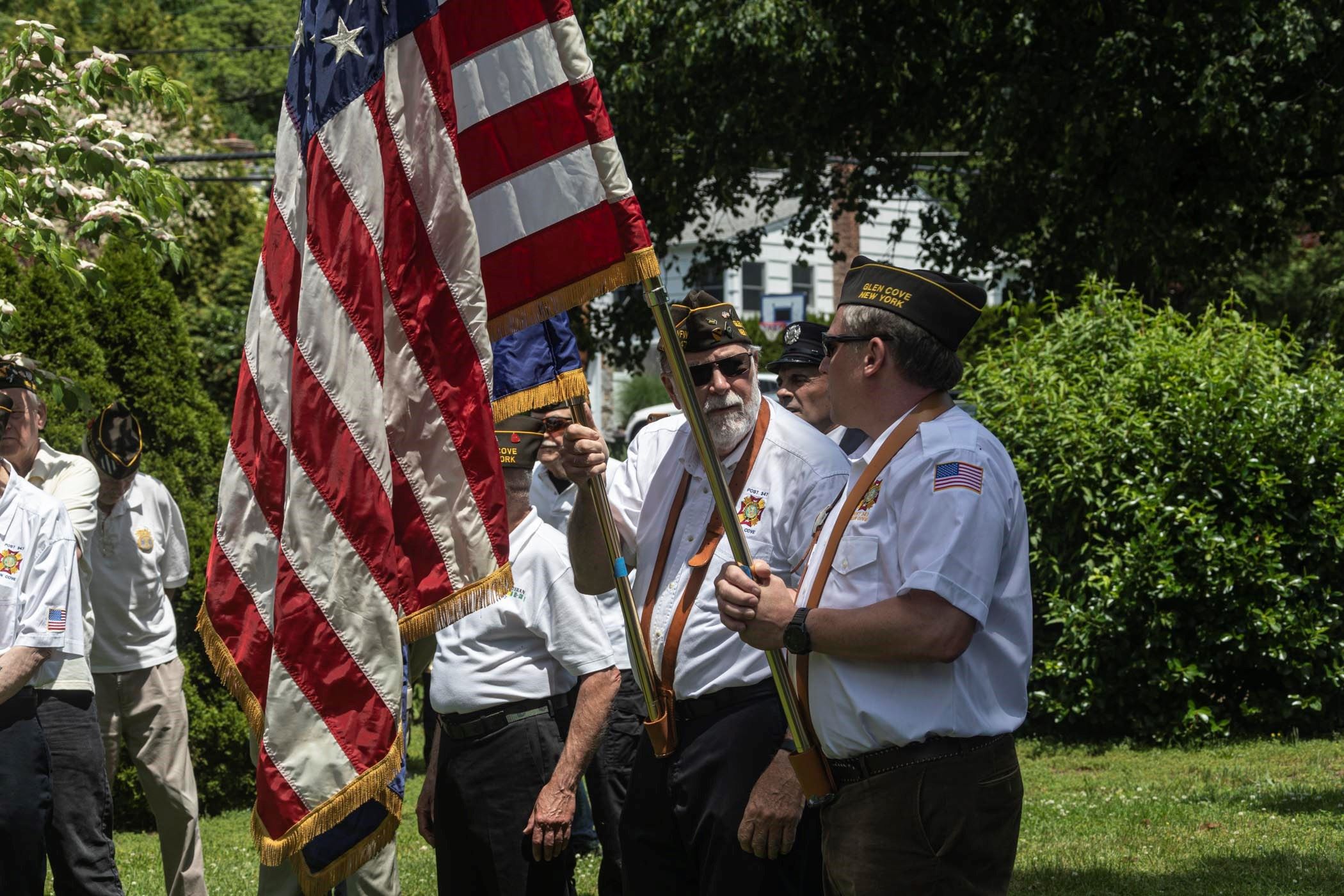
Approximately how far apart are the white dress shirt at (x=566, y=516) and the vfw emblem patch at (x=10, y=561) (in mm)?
2028

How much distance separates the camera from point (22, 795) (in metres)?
5.58

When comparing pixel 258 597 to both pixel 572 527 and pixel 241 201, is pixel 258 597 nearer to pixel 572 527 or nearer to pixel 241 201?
pixel 572 527

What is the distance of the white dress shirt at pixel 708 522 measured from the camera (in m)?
4.29

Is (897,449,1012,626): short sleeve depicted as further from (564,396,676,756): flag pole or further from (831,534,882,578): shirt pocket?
(564,396,676,756): flag pole

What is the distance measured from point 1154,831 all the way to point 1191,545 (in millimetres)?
3036

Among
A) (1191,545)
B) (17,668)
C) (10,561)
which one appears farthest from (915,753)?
(1191,545)

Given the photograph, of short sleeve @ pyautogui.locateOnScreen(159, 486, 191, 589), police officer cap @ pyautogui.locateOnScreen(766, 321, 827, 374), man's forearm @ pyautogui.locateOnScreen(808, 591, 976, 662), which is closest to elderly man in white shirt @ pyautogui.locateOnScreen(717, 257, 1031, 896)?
man's forearm @ pyautogui.locateOnScreen(808, 591, 976, 662)

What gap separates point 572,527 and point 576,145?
1227 millimetres

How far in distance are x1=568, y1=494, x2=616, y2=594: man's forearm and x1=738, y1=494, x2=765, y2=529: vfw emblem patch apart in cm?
45

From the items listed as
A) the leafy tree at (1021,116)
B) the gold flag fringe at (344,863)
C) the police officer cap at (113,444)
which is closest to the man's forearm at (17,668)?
the gold flag fringe at (344,863)

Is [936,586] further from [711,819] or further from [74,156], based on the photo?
[74,156]

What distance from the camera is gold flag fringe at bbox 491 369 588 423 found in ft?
14.5

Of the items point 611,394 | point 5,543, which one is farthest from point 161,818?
point 611,394

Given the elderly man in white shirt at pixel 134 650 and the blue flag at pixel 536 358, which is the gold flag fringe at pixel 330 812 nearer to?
the blue flag at pixel 536 358
